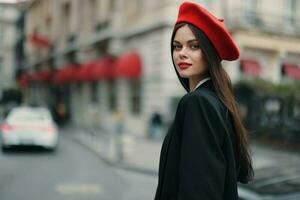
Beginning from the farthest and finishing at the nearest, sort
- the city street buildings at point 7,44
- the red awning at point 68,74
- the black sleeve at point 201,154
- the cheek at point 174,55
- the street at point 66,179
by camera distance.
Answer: the city street buildings at point 7,44, the red awning at point 68,74, the street at point 66,179, the cheek at point 174,55, the black sleeve at point 201,154

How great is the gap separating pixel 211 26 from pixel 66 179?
8.58 metres

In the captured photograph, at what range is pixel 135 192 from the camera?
28.1ft

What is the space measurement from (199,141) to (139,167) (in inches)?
388

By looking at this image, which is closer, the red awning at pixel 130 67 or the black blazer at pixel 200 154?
the black blazer at pixel 200 154

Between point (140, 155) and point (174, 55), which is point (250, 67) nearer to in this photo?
point (140, 155)

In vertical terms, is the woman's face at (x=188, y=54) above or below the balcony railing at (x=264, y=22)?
below

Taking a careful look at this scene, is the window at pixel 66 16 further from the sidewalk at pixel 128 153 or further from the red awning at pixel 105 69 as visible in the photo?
the sidewalk at pixel 128 153

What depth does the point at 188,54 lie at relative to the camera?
1.95 metres

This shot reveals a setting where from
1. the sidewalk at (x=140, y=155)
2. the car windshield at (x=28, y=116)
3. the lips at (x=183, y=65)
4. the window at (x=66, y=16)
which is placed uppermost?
the window at (x=66, y=16)

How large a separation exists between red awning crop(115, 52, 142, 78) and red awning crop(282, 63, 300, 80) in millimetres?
7878

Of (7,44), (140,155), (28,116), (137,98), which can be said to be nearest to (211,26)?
(140,155)

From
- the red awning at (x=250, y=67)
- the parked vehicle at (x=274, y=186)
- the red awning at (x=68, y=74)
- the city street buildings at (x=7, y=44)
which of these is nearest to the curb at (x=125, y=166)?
the parked vehicle at (x=274, y=186)

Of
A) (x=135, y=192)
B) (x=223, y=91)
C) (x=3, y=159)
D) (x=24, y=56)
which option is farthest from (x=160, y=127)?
(x=24, y=56)

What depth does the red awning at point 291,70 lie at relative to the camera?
23.1m
